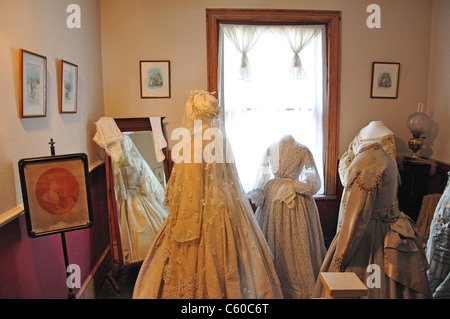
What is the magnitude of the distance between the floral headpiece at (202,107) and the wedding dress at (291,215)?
33.6 inches

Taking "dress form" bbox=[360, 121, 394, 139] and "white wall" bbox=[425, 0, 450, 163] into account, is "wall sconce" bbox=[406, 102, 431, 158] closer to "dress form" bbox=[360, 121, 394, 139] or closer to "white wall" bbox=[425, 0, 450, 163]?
"white wall" bbox=[425, 0, 450, 163]

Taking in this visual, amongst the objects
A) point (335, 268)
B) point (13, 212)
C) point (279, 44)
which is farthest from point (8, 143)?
point (279, 44)

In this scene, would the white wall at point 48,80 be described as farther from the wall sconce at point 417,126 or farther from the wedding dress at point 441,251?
the wall sconce at point 417,126

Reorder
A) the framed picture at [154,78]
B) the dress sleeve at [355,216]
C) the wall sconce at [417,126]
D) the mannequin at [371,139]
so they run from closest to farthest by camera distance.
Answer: the dress sleeve at [355,216] < the mannequin at [371,139] < the wall sconce at [417,126] < the framed picture at [154,78]

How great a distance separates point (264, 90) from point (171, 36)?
1.14m

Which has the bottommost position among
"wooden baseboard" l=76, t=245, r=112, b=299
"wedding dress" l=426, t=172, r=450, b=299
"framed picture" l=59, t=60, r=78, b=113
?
"wooden baseboard" l=76, t=245, r=112, b=299

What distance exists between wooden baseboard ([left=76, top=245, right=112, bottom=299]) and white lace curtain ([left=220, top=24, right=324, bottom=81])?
2.30 meters

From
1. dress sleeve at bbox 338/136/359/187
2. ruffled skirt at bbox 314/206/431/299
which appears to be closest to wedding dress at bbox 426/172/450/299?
ruffled skirt at bbox 314/206/431/299

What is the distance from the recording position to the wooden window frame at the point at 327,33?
3441 millimetres

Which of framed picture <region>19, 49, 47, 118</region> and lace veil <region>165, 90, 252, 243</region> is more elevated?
framed picture <region>19, 49, 47, 118</region>

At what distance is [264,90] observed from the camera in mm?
3621

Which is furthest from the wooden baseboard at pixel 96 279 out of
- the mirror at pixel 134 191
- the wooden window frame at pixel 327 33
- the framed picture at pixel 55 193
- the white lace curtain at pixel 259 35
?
the white lace curtain at pixel 259 35

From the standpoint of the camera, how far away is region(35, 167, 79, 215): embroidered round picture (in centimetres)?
164
